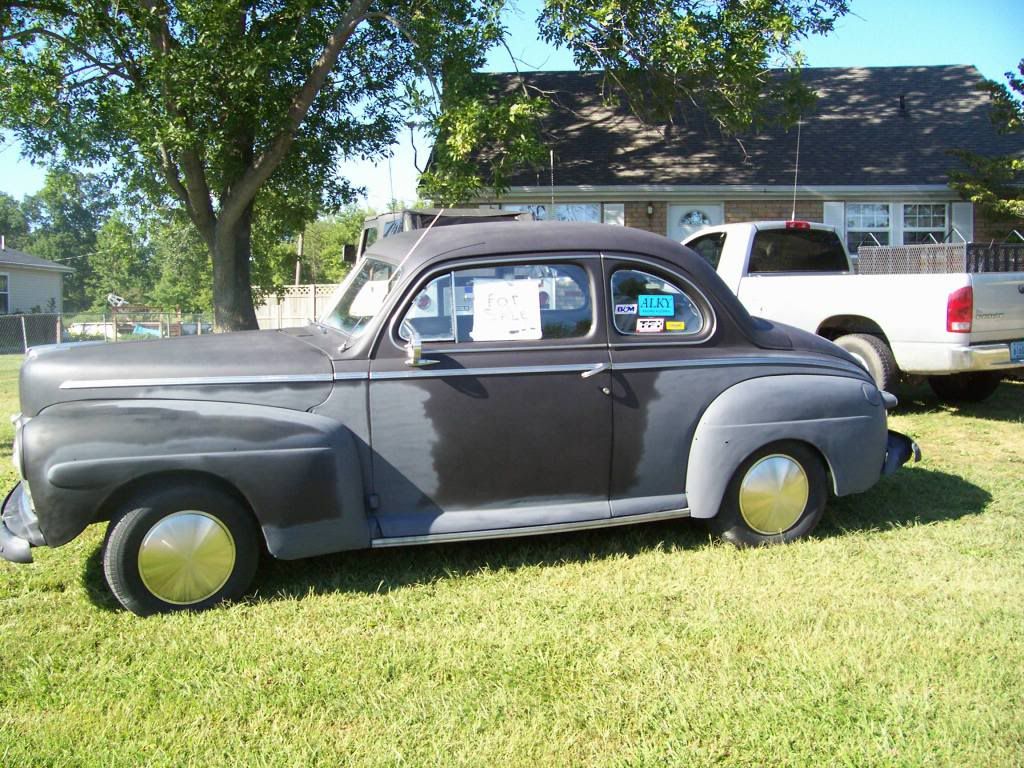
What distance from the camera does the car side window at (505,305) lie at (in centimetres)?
418

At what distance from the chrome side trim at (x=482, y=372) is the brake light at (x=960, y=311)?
4580 millimetres

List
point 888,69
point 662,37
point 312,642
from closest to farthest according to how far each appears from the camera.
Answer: point 312,642
point 662,37
point 888,69

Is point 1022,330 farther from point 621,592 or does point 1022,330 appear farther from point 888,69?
point 888,69

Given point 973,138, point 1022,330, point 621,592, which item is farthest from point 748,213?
point 621,592

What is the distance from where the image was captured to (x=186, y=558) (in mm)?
3766

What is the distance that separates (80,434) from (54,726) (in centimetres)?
116

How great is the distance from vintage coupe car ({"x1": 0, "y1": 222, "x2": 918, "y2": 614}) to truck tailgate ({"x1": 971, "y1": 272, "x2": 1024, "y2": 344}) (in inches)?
124

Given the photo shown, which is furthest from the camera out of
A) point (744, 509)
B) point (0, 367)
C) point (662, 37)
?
point (0, 367)

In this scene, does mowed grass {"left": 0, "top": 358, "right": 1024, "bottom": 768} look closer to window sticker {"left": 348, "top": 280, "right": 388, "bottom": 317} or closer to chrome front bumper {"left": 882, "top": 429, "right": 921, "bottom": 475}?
chrome front bumper {"left": 882, "top": 429, "right": 921, "bottom": 475}

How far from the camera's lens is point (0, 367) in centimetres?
1845

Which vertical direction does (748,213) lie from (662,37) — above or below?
below

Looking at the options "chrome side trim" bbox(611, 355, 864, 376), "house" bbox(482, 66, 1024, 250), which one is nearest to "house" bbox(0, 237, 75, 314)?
"house" bbox(482, 66, 1024, 250)

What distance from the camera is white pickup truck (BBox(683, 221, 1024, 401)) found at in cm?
738

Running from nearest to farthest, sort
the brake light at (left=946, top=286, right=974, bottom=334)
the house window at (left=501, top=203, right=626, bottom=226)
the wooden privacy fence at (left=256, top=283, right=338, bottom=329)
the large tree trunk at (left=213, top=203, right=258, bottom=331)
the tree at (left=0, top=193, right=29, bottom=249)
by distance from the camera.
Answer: the brake light at (left=946, top=286, right=974, bottom=334) → the large tree trunk at (left=213, top=203, right=258, bottom=331) → the house window at (left=501, top=203, right=626, bottom=226) → the wooden privacy fence at (left=256, top=283, right=338, bottom=329) → the tree at (left=0, top=193, right=29, bottom=249)
